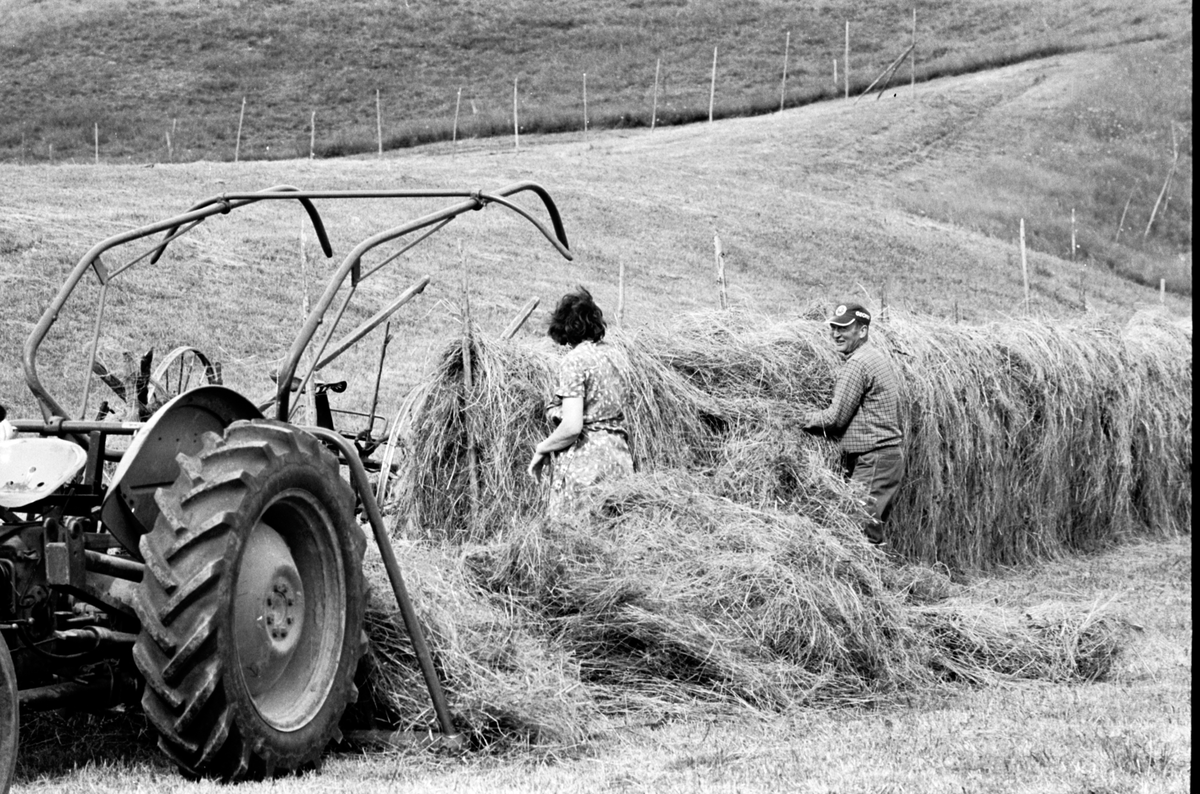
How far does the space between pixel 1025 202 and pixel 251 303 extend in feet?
87.5

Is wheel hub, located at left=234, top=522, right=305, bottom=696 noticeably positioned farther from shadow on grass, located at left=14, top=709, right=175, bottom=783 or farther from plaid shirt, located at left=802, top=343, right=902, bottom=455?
plaid shirt, located at left=802, top=343, right=902, bottom=455

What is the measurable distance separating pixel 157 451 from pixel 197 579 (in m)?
0.82

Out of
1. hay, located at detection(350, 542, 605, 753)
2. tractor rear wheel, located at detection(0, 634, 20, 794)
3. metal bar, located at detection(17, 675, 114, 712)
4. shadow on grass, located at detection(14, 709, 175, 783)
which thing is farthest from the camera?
hay, located at detection(350, 542, 605, 753)

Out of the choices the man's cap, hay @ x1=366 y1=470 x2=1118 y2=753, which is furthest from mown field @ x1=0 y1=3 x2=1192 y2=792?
the man's cap

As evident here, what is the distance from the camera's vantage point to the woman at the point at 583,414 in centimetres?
745

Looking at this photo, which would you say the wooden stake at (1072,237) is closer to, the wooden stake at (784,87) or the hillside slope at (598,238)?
the hillside slope at (598,238)

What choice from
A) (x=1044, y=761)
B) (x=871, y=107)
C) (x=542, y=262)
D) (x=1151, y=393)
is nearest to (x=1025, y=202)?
(x=871, y=107)

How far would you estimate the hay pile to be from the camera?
635 cm

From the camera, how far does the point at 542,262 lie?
25172 mm

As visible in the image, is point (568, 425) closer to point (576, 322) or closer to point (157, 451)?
point (576, 322)

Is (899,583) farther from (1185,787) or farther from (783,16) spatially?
(783,16)

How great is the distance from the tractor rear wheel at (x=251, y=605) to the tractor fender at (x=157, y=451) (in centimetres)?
20

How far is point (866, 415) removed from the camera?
8883 mm

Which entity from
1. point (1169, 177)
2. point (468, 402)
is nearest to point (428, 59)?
point (1169, 177)
